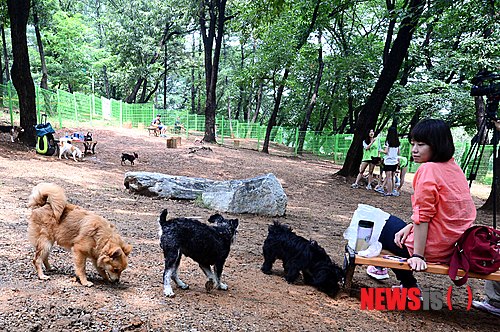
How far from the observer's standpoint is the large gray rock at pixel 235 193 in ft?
23.8

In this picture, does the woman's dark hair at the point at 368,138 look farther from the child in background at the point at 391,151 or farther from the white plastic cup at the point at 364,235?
the white plastic cup at the point at 364,235

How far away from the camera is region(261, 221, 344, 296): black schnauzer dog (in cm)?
375

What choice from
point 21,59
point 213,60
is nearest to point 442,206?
point 21,59

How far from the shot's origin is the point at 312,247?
4.05m

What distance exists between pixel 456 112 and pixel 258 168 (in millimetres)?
10900

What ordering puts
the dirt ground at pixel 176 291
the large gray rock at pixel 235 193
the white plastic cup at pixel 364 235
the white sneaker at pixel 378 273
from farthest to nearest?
the large gray rock at pixel 235 193 < the white sneaker at pixel 378 273 < the white plastic cup at pixel 364 235 < the dirt ground at pixel 176 291

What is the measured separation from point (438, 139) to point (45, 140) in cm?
1142

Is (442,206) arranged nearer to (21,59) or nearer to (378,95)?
(378,95)

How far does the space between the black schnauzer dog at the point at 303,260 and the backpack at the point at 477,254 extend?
3.70 feet

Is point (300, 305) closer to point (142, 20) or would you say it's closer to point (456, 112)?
point (456, 112)

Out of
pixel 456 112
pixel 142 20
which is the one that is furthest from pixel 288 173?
pixel 142 20

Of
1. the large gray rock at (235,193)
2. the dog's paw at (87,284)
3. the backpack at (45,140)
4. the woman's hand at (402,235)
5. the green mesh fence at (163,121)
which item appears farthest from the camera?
the green mesh fence at (163,121)

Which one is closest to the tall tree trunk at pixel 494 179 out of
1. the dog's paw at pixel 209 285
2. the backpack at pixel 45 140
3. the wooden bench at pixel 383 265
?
the wooden bench at pixel 383 265

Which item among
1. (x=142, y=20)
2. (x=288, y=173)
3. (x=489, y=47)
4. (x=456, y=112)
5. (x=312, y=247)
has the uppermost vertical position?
(x=142, y=20)
